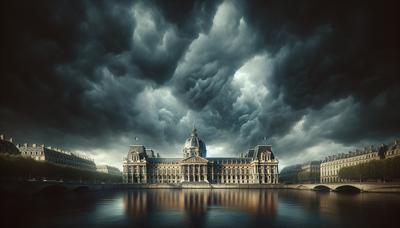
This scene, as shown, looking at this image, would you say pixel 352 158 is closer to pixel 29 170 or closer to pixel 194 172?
pixel 194 172

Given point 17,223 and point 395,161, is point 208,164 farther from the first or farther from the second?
point 17,223

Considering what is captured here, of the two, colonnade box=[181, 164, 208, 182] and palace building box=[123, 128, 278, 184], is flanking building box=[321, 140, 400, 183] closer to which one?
palace building box=[123, 128, 278, 184]

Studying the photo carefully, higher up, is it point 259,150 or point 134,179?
point 259,150

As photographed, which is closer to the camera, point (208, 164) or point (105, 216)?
point (105, 216)

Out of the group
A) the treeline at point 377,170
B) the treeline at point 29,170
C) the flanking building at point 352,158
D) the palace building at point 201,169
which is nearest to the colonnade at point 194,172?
the palace building at point 201,169

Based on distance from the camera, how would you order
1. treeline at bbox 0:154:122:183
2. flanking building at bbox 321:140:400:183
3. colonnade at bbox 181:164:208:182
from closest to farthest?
1. treeline at bbox 0:154:122:183
2. flanking building at bbox 321:140:400:183
3. colonnade at bbox 181:164:208:182

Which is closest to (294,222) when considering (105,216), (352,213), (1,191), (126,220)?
(352,213)

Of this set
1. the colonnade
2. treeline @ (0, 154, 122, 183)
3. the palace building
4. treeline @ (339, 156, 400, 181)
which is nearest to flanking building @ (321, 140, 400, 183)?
treeline @ (339, 156, 400, 181)
